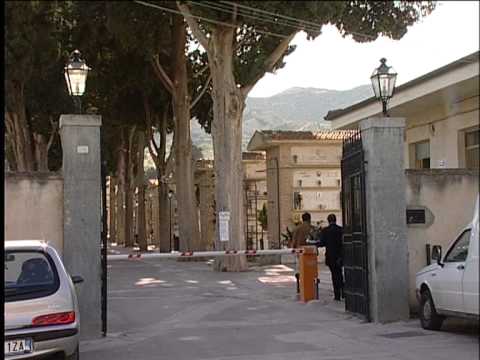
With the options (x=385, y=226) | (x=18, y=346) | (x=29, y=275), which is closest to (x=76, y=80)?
(x=29, y=275)

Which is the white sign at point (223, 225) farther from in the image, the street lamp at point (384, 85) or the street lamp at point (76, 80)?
the street lamp at point (384, 85)

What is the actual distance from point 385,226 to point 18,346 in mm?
5089

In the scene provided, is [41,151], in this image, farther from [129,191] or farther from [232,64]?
[232,64]

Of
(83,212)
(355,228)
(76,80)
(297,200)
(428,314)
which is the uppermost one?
(76,80)

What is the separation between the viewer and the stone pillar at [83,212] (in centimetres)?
1014

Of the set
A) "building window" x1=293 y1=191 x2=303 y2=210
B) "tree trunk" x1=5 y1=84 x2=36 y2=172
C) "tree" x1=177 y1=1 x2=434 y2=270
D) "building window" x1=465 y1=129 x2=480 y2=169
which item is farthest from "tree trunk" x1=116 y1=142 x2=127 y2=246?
"building window" x1=465 y1=129 x2=480 y2=169

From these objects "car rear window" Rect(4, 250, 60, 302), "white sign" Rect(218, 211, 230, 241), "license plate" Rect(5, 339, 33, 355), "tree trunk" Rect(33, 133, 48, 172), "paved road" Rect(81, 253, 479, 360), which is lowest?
"paved road" Rect(81, 253, 479, 360)

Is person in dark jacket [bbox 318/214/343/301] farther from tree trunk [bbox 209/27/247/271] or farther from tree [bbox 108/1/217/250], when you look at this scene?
tree [bbox 108/1/217/250]

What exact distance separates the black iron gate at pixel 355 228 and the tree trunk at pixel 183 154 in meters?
15.6

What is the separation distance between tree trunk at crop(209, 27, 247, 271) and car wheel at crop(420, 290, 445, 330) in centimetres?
1257

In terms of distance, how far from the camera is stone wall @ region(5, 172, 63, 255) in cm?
1006

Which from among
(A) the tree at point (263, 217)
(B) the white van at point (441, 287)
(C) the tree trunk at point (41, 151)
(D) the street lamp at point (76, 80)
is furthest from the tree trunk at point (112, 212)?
(B) the white van at point (441, 287)

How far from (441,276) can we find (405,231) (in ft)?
10.9

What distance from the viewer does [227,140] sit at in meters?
21.6
